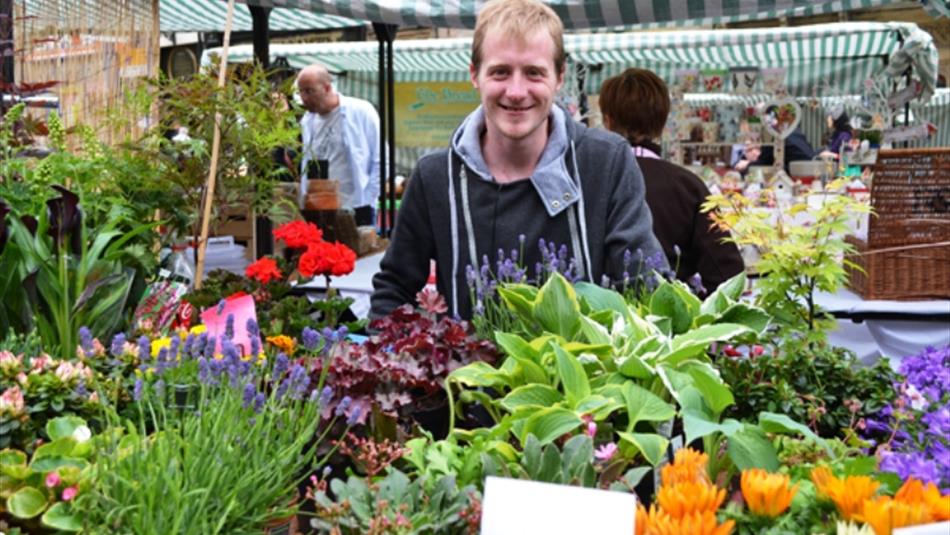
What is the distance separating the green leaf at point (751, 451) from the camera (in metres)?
1.37

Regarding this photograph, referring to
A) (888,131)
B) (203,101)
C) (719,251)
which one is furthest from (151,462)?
(888,131)

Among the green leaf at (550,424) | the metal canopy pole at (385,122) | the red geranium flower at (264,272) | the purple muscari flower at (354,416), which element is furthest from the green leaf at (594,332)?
the metal canopy pole at (385,122)

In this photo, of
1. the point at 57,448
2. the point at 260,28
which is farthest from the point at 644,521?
the point at 260,28

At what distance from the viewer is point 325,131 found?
22.2 feet

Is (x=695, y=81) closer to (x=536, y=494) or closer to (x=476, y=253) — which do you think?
(x=476, y=253)

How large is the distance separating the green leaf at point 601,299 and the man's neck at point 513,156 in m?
0.63

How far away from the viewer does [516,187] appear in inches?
98.7

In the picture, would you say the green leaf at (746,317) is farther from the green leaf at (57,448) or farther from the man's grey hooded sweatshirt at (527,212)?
the green leaf at (57,448)

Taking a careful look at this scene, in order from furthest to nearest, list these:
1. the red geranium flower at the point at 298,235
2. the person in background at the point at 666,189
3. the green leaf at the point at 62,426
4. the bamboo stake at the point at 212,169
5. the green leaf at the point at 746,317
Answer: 1. the person in background at the point at 666,189
2. the red geranium flower at the point at 298,235
3. the bamboo stake at the point at 212,169
4. the green leaf at the point at 746,317
5. the green leaf at the point at 62,426

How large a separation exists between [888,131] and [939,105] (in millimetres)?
9598

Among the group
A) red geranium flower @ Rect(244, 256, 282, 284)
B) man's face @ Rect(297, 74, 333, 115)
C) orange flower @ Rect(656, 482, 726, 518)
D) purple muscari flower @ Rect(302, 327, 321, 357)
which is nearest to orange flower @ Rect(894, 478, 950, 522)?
orange flower @ Rect(656, 482, 726, 518)

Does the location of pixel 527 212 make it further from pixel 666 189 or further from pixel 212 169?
pixel 666 189

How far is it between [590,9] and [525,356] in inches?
116

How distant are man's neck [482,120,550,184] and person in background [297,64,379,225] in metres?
3.89
